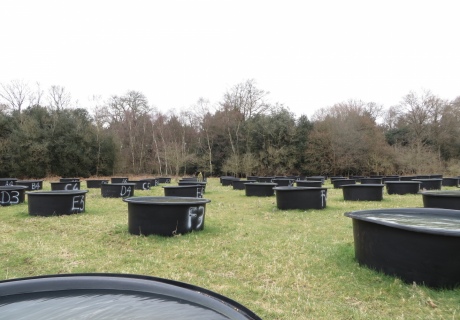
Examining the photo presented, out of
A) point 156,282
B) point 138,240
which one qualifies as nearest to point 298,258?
point 138,240

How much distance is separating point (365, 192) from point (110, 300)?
44.6ft

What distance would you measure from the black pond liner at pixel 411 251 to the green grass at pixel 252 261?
16 cm

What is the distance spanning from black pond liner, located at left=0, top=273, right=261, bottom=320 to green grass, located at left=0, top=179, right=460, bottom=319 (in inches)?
66.7

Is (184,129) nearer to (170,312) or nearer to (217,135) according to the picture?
(217,135)

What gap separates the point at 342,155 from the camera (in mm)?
38500

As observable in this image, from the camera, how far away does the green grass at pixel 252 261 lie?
12.6ft

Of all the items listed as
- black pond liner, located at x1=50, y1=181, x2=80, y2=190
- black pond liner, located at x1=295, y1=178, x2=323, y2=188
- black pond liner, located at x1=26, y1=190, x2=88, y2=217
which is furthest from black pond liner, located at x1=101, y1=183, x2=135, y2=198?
black pond liner, located at x1=295, y1=178, x2=323, y2=188

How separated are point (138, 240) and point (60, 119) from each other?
36.4 meters

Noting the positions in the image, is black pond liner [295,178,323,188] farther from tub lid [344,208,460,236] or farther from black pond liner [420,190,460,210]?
tub lid [344,208,460,236]

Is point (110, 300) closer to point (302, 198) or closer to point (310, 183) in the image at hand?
point (302, 198)

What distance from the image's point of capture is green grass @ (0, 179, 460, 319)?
3.84 meters

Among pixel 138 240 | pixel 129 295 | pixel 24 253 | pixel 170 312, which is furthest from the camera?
pixel 138 240

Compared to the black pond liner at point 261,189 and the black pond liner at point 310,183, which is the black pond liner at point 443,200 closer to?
the black pond liner at point 261,189

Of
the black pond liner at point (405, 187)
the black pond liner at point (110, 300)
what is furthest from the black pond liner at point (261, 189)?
the black pond liner at point (110, 300)
